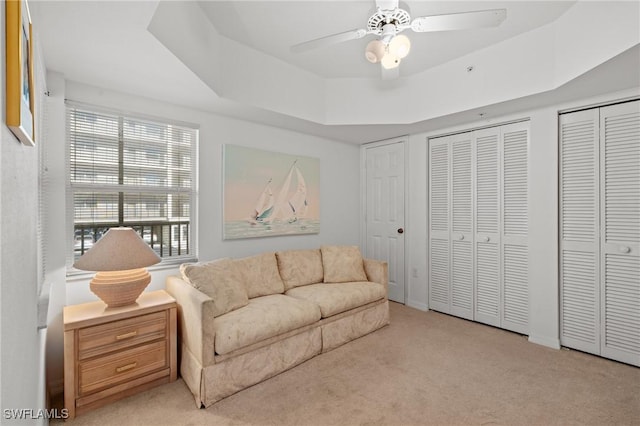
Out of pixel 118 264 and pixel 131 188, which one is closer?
pixel 118 264

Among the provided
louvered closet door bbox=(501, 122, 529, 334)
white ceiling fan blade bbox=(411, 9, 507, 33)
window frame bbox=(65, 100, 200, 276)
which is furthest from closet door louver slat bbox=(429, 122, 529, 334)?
window frame bbox=(65, 100, 200, 276)

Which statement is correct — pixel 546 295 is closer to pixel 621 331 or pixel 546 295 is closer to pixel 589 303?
pixel 589 303

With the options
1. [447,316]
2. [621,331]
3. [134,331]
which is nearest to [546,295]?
[621,331]

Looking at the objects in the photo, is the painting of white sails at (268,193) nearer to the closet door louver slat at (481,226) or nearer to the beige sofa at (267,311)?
the beige sofa at (267,311)

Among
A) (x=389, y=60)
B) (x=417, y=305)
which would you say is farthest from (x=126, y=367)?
(x=417, y=305)

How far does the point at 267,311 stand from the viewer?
2.43 meters

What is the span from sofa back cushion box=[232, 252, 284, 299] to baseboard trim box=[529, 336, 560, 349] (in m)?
2.56

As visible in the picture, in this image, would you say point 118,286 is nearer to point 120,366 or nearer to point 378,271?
point 120,366

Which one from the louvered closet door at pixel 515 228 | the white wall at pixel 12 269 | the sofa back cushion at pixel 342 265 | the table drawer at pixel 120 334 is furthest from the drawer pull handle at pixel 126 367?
the louvered closet door at pixel 515 228

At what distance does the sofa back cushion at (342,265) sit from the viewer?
344cm

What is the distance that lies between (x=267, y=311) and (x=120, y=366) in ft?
3.40

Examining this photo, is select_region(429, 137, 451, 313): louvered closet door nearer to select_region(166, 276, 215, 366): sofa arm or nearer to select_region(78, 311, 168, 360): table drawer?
select_region(166, 276, 215, 366): sofa arm

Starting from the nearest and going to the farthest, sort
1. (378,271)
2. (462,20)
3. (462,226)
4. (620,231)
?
(462,20) < (620,231) < (378,271) < (462,226)

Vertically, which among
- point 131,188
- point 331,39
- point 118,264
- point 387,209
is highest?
point 331,39
